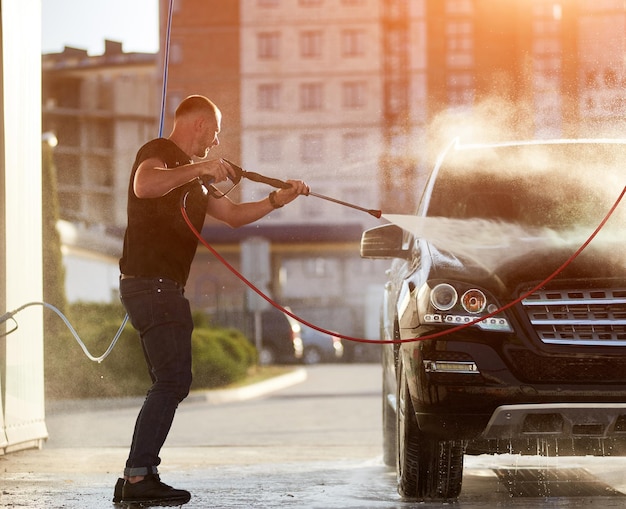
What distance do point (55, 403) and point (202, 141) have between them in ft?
39.8

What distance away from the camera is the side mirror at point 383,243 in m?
6.99

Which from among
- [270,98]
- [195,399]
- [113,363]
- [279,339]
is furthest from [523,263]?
[270,98]

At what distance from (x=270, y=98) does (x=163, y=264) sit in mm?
56009

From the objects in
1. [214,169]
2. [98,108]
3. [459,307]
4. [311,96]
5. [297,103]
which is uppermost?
[311,96]

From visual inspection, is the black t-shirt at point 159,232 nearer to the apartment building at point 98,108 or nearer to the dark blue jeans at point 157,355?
the dark blue jeans at point 157,355

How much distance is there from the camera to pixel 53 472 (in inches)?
340

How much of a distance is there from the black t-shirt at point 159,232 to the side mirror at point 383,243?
850 mm

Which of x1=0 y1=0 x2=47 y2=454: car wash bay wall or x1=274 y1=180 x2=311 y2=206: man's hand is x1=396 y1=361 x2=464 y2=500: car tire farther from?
x1=0 y1=0 x2=47 y2=454: car wash bay wall

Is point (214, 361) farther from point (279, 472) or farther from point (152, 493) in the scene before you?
point (152, 493)

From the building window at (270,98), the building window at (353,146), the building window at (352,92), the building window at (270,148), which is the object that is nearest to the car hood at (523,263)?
the building window at (270,148)

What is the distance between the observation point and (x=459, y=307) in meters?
6.26

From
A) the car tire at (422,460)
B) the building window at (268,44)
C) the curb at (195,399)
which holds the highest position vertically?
the building window at (268,44)

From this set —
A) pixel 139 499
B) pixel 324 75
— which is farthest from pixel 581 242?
pixel 324 75

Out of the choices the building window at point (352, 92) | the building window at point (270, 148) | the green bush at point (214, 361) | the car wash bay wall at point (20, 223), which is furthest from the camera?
the building window at point (352, 92)
